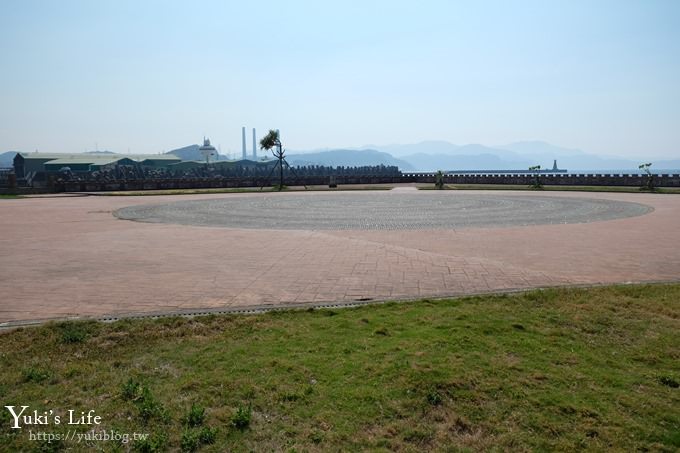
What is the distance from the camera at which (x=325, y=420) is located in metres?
3.58

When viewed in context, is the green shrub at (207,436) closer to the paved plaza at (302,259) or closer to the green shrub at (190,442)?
the green shrub at (190,442)

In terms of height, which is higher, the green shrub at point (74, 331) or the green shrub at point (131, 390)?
the green shrub at point (74, 331)

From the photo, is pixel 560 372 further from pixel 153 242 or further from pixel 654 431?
pixel 153 242

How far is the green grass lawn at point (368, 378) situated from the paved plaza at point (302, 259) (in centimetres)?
118

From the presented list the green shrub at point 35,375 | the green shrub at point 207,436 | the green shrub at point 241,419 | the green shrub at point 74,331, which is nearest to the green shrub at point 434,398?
the green shrub at point 241,419

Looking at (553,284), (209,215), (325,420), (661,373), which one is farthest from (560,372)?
(209,215)

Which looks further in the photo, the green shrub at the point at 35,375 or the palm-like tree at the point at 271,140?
the palm-like tree at the point at 271,140

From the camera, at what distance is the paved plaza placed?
711 cm

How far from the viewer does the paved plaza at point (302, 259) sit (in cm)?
711

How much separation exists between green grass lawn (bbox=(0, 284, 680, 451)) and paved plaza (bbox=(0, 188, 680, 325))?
3.87 feet

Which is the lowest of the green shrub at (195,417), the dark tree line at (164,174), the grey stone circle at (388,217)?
the green shrub at (195,417)

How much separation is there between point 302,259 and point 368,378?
5.67m

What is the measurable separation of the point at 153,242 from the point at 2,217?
1194 cm

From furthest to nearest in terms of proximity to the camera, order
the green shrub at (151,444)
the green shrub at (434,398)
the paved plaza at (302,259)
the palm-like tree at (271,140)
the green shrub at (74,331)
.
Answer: the palm-like tree at (271,140) < the paved plaza at (302,259) < the green shrub at (74,331) < the green shrub at (434,398) < the green shrub at (151,444)
